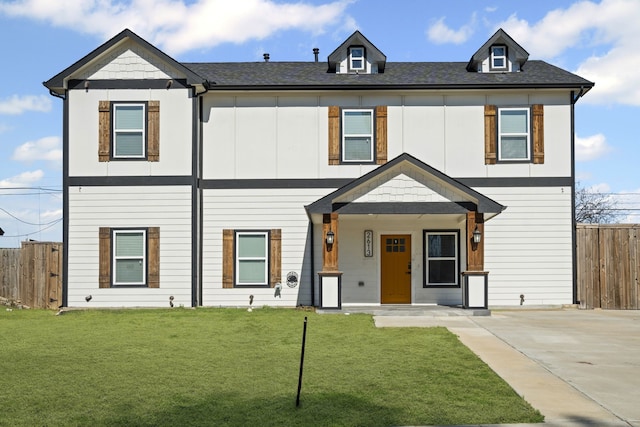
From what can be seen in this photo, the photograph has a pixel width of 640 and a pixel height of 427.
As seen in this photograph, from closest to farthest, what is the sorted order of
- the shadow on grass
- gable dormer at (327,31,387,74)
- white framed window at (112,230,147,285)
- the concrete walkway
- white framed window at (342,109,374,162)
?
the shadow on grass, the concrete walkway, white framed window at (112,230,147,285), white framed window at (342,109,374,162), gable dormer at (327,31,387,74)

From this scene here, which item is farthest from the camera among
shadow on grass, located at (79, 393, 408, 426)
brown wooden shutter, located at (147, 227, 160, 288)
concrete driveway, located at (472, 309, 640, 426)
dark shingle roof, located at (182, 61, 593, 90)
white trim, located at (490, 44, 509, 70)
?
white trim, located at (490, 44, 509, 70)

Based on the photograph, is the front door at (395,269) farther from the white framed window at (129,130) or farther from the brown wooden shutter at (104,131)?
the brown wooden shutter at (104,131)

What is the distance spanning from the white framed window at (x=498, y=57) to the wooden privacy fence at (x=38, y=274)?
550 inches

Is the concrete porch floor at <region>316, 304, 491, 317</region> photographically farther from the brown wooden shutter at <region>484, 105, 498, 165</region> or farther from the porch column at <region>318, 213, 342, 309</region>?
the brown wooden shutter at <region>484, 105, 498, 165</region>

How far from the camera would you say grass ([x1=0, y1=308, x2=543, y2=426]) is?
7000mm

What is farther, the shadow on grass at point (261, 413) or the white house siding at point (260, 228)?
the white house siding at point (260, 228)

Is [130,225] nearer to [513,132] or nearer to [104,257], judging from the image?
[104,257]

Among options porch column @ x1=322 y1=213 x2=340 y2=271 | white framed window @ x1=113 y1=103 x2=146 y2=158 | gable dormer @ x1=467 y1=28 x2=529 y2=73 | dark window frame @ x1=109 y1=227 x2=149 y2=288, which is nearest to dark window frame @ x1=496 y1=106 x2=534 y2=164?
gable dormer @ x1=467 y1=28 x2=529 y2=73

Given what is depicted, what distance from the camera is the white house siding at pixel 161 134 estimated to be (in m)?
18.3

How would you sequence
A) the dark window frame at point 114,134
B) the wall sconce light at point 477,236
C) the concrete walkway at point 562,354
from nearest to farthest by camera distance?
1. the concrete walkway at point 562,354
2. the wall sconce light at point 477,236
3. the dark window frame at point 114,134

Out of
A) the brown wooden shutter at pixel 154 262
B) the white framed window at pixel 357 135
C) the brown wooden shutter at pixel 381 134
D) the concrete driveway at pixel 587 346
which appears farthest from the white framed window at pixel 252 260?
the concrete driveway at pixel 587 346

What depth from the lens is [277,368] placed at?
30.8ft

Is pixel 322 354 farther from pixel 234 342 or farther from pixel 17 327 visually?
pixel 17 327

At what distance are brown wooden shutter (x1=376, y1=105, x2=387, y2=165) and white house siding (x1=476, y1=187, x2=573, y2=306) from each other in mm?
3313
